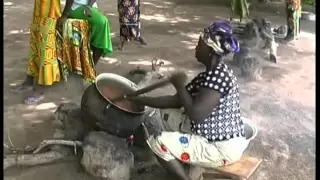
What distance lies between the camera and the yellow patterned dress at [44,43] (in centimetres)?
402

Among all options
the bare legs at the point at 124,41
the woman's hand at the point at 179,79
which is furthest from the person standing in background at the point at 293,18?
the woman's hand at the point at 179,79

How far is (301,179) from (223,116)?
2.68 ft

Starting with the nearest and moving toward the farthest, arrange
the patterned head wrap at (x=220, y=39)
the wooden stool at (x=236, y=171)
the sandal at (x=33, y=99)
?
the patterned head wrap at (x=220, y=39)
the wooden stool at (x=236, y=171)
the sandal at (x=33, y=99)

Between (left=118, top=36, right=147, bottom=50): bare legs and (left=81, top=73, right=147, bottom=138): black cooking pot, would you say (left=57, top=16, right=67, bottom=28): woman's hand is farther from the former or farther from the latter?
(left=118, top=36, right=147, bottom=50): bare legs

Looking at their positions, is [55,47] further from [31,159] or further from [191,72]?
[191,72]

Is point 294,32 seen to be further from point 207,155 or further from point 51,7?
point 207,155

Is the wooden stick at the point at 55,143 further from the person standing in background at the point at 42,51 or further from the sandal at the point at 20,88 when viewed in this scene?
the sandal at the point at 20,88

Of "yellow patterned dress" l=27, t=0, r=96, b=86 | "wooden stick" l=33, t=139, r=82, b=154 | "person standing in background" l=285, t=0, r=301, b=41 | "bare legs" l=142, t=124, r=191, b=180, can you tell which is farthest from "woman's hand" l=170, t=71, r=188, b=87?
"person standing in background" l=285, t=0, r=301, b=41

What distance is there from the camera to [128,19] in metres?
6.18

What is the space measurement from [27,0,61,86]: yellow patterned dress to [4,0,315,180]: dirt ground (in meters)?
0.20

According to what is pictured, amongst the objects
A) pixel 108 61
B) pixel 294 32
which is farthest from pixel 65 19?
pixel 294 32

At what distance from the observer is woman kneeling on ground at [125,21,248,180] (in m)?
2.62

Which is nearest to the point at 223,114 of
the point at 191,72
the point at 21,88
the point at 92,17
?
the point at 92,17

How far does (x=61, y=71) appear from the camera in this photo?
430 centimetres
